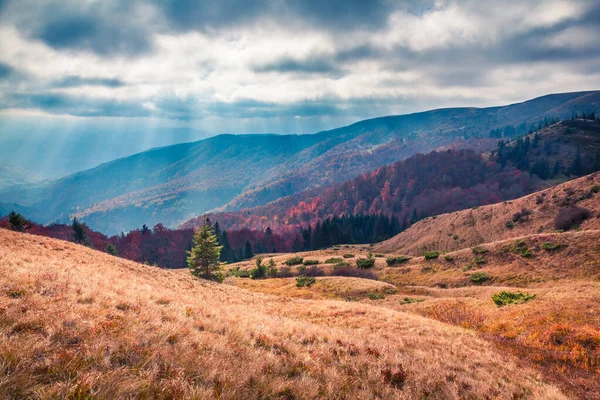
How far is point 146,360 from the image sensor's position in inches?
230

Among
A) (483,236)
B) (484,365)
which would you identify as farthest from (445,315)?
(483,236)

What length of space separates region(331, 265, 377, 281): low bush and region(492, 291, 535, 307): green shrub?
26707mm

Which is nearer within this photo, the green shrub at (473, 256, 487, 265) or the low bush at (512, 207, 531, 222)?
the green shrub at (473, 256, 487, 265)

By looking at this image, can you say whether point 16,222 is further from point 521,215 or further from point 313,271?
point 521,215

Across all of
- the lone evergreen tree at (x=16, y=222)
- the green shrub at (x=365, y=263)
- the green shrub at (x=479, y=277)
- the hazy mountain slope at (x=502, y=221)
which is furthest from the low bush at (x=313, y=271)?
the lone evergreen tree at (x=16, y=222)

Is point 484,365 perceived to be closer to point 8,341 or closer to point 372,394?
point 372,394

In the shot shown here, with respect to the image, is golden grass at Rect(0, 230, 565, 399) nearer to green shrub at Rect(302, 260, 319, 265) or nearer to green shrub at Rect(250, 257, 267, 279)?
green shrub at Rect(250, 257, 267, 279)

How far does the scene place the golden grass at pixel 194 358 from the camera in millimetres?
4918

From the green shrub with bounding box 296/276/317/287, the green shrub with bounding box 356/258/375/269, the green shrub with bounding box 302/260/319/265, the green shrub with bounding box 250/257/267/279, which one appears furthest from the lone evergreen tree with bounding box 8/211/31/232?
the green shrub with bounding box 356/258/375/269

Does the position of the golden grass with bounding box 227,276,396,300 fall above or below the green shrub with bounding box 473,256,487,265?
below

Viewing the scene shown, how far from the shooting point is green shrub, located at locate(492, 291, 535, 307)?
69.5 ft

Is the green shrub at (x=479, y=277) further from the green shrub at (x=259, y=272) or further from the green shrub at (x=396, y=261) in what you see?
the green shrub at (x=259, y=272)

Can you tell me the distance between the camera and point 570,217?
52438 mm

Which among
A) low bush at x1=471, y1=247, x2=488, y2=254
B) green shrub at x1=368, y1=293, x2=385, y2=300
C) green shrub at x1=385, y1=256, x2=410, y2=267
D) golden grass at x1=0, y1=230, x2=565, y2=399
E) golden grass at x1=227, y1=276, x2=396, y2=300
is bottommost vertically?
green shrub at x1=385, y1=256, x2=410, y2=267
